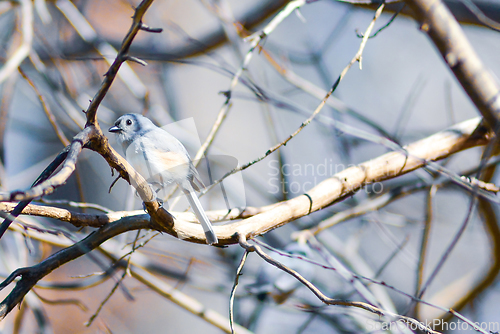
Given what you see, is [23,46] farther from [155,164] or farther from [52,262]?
[52,262]

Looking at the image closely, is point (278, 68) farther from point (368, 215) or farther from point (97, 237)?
point (97, 237)

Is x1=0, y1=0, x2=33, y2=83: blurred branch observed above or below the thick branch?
above

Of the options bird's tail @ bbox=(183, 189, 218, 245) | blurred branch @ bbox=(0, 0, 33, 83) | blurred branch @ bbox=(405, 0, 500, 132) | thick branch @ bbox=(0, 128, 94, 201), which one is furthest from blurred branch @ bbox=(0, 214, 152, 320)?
blurred branch @ bbox=(405, 0, 500, 132)

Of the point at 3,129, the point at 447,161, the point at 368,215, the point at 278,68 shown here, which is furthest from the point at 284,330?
the point at 3,129

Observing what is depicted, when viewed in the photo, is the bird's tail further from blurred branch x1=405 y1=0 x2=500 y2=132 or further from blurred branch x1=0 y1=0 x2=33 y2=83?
blurred branch x1=405 y1=0 x2=500 y2=132

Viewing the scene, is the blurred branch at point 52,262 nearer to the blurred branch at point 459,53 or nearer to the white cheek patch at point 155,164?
the white cheek patch at point 155,164

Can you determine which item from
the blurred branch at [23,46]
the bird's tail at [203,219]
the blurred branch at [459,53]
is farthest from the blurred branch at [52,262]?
the blurred branch at [459,53]

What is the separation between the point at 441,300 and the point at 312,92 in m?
2.27

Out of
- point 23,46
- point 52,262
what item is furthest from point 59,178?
point 23,46

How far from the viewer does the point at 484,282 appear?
2.79 m

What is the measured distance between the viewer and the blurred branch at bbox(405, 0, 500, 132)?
6.20ft

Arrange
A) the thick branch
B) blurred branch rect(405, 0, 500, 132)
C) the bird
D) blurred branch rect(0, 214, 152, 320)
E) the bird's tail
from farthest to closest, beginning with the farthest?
blurred branch rect(405, 0, 500, 132) → the bird → the bird's tail → blurred branch rect(0, 214, 152, 320) → the thick branch

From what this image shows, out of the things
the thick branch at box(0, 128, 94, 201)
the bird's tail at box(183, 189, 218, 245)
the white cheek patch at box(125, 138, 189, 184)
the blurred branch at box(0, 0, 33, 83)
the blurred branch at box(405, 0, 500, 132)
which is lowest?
the thick branch at box(0, 128, 94, 201)

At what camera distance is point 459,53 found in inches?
74.5
